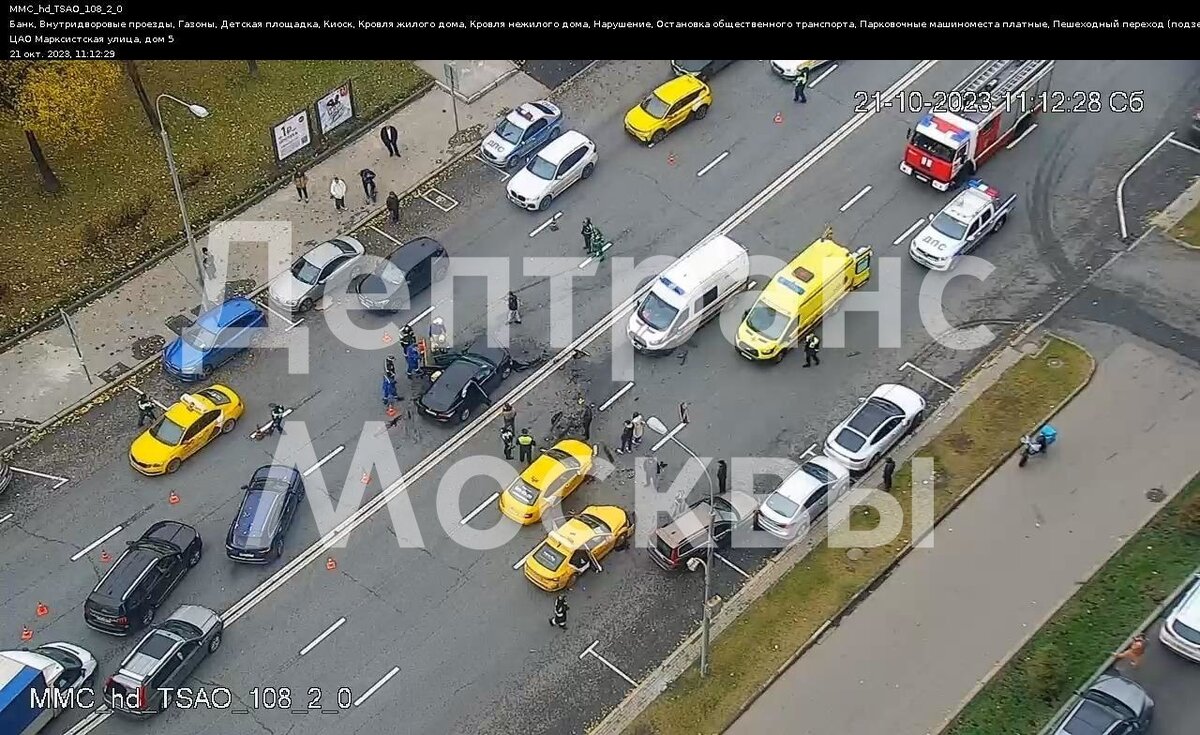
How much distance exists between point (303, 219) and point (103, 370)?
29.7 ft

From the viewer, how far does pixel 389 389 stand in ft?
145

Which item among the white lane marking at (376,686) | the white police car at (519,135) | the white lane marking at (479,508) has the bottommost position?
the white lane marking at (376,686)

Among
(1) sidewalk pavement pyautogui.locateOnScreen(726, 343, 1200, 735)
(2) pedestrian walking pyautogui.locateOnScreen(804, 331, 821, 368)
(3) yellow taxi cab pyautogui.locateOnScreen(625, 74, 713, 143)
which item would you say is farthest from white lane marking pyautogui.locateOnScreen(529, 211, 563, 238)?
(1) sidewalk pavement pyautogui.locateOnScreen(726, 343, 1200, 735)

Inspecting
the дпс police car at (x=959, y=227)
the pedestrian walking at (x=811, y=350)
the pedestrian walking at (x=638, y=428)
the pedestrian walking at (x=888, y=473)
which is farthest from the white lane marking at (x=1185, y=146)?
the pedestrian walking at (x=638, y=428)

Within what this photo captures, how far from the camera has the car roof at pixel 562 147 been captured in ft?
164

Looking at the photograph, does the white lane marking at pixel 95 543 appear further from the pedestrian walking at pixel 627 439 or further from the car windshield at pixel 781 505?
the car windshield at pixel 781 505

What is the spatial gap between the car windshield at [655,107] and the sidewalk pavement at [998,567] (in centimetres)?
1804

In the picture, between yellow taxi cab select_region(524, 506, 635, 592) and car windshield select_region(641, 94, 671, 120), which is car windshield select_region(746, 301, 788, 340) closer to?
yellow taxi cab select_region(524, 506, 635, 592)

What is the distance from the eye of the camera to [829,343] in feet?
151

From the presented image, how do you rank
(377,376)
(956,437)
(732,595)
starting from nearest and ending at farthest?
(732,595) < (956,437) < (377,376)

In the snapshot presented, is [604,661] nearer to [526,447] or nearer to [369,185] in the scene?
[526,447]

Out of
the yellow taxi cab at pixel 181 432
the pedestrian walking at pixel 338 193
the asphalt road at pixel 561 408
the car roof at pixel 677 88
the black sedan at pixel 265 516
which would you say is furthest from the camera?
the car roof at pixel 677 88
